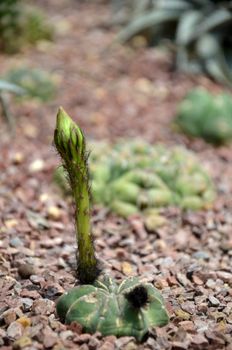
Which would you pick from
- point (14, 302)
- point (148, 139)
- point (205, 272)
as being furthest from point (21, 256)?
point (148, 139)

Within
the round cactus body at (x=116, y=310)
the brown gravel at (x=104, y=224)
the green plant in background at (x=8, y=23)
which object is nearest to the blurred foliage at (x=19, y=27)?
the green plant in background at (x=8, y=23)

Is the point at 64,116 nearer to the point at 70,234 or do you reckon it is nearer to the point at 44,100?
the point at 70,234

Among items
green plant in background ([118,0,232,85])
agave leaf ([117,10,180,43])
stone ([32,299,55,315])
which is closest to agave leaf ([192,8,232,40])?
green plant in background ([118,0,232,85])

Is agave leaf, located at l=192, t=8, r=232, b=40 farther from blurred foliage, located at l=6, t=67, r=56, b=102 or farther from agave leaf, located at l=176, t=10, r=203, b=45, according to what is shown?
blurred foliage, located at l=6, t=67, r=56, b=102

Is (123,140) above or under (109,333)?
above

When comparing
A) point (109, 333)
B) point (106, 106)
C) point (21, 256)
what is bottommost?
point (109, 333)

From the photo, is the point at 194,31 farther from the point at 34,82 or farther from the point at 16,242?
the point at 16,242
